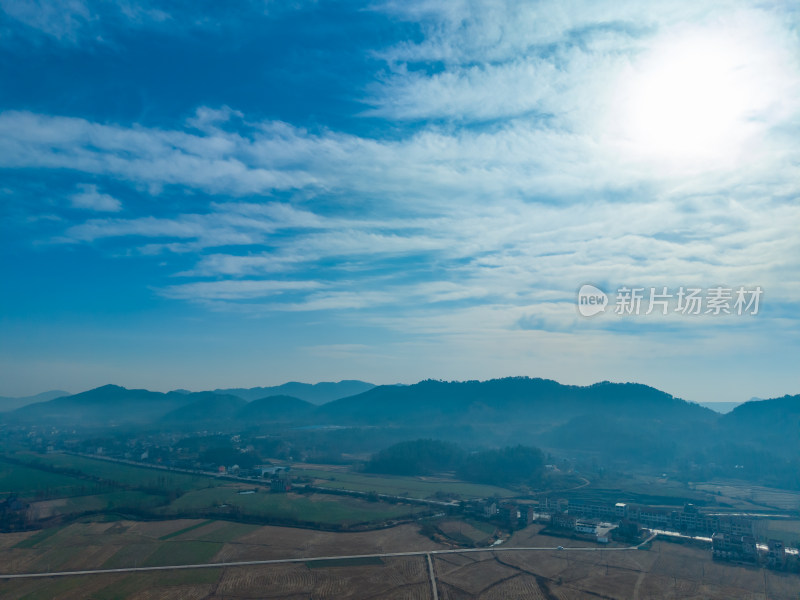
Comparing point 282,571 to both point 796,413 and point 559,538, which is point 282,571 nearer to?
point 559,538

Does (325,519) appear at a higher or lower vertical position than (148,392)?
lower

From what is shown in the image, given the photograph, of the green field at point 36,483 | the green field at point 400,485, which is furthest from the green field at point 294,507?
the green field at point 36,483

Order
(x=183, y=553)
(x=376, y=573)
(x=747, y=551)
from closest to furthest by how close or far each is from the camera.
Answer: (x=376, y=573), (x=183, y=553), (x=747, y=551)

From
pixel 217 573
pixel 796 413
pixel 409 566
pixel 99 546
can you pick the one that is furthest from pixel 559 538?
pixel 796 413

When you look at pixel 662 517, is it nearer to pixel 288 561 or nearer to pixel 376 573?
pixel 376 573

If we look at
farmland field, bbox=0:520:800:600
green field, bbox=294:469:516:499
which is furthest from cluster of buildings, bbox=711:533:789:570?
green field, bbox=294:469:516:499

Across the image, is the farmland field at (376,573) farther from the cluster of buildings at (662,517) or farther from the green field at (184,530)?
the cluster of buildings at (662,517)

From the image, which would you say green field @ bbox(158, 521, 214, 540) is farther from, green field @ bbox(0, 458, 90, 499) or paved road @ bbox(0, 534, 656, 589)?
green field @ bbox(0, 458, 90, 499)

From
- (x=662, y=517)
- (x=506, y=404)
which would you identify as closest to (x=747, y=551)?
(x=662, y=517)
